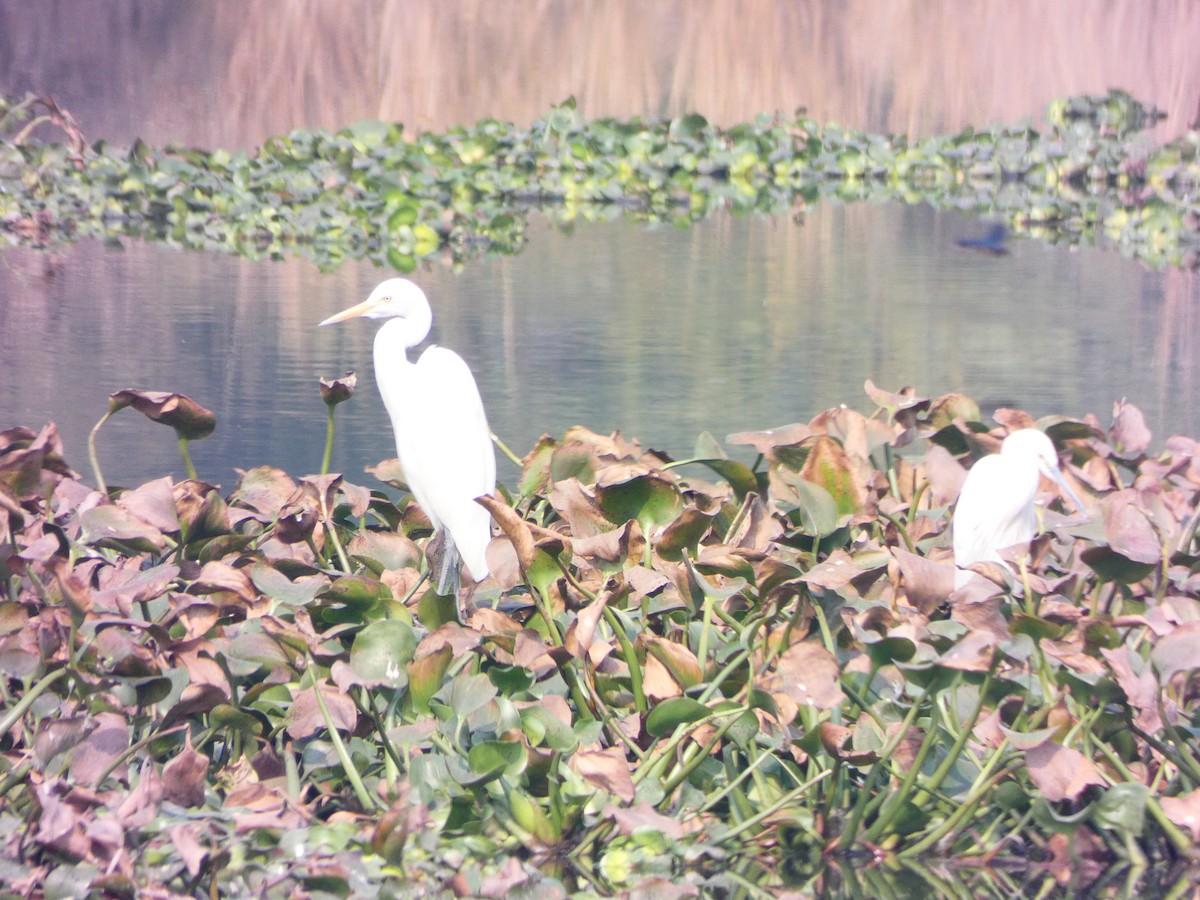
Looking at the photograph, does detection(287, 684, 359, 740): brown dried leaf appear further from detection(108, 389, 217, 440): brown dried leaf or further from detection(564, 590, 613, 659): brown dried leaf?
detection(108, 389, 217, 440): brown dried leaf

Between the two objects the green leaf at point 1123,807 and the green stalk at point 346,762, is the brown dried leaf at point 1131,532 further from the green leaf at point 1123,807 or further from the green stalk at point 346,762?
the green stalk at point 346,762

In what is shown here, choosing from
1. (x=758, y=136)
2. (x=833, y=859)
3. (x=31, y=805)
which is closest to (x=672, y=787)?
(x=833, y=859)

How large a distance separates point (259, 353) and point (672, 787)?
3.35 metres

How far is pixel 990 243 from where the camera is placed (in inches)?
317

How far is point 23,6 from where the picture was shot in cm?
1134

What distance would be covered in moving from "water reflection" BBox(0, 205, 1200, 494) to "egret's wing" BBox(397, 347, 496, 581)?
93 centimetres

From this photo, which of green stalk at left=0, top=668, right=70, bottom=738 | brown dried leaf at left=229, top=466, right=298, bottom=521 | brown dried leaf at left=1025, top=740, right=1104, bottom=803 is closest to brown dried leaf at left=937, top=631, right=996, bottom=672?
brown dried leaf at left=1025, top=740, right=1104, bottom=803

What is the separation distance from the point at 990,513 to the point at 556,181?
7790 mm

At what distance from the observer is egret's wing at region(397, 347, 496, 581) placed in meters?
2.64

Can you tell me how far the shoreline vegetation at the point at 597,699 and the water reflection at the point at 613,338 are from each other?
1.31 metres

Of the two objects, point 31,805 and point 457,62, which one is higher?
point 457,62

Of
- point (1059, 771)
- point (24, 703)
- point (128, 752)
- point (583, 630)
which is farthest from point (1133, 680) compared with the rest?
point (24, 703)

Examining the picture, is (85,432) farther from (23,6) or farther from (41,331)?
(23,6)

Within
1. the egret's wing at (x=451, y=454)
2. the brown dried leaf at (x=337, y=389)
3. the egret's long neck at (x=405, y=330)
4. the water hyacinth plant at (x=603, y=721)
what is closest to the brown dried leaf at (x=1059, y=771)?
the water hyacinth plant at (x=603, y=721)
